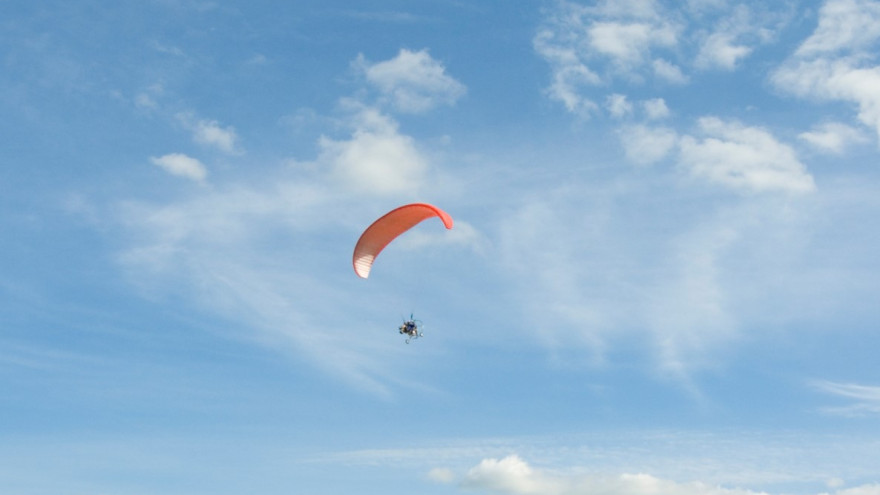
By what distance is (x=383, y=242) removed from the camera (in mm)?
78312

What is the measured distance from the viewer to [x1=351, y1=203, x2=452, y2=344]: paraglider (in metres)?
73.4

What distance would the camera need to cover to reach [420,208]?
71.8 m

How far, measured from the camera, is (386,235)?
254ft

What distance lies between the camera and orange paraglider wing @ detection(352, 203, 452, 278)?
7312 centimetres

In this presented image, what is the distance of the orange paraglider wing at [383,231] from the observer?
240 feet

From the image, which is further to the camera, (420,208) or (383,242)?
(383,242)

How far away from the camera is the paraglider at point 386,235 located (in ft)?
241

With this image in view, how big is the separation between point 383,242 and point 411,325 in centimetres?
692

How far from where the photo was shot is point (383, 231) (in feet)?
252

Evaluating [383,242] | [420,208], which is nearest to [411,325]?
[383,242]

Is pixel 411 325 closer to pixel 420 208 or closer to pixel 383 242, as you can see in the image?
pixel 383 242

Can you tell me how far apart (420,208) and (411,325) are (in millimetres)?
12144

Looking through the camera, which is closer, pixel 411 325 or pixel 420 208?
pixel 420 208

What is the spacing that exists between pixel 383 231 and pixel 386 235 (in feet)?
2.33
